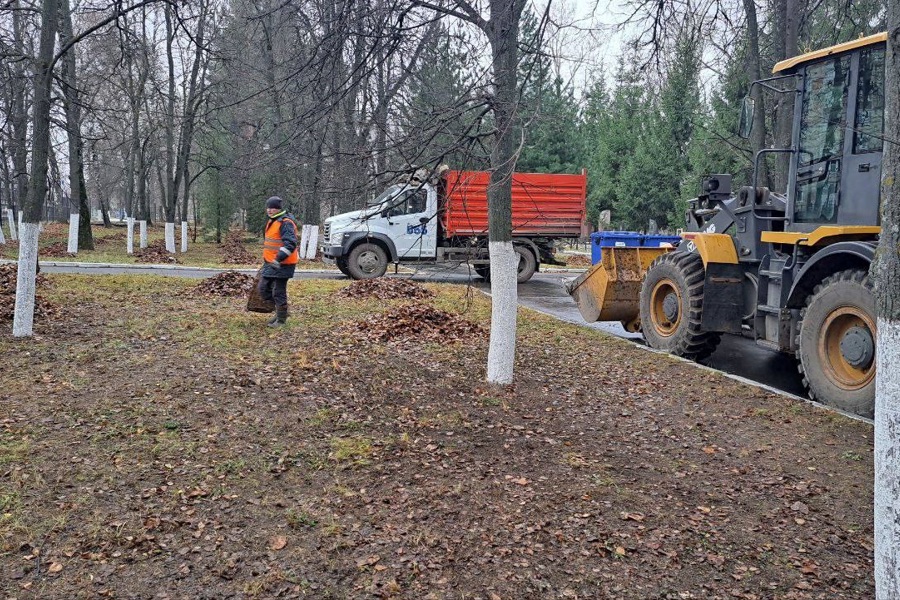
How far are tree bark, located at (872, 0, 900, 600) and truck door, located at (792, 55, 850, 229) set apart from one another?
14.1 ft

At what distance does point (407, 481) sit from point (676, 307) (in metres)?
5.25

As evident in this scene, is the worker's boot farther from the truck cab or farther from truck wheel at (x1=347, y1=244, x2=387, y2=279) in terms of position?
truck wheel at (x1=347, y1=244, x2=387, y2=279)

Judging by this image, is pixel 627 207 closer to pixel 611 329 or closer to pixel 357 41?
pixel 611 329

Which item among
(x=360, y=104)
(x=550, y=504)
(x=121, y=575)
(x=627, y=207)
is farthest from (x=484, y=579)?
(x=627, y=207)

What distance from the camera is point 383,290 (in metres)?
12.2

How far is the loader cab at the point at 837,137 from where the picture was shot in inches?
228

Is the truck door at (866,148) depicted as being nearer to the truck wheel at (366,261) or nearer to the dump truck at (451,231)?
the dump truck at (451,231)

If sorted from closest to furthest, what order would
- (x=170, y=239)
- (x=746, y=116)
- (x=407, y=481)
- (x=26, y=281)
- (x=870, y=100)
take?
(x=407, y=481) → (x=870, y=100) → (x=746, y=116) → (x=26, y=281) → (x=170, y=239)

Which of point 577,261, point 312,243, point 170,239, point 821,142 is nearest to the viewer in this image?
point 821,142

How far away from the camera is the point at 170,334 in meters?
7.76

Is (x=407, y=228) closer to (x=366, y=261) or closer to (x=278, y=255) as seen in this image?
(x=366, y=261)

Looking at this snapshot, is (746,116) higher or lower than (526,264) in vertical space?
higher

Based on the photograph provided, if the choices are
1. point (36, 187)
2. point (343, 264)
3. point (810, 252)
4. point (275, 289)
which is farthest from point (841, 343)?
point (343, 264)

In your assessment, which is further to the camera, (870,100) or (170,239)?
(170,239)
